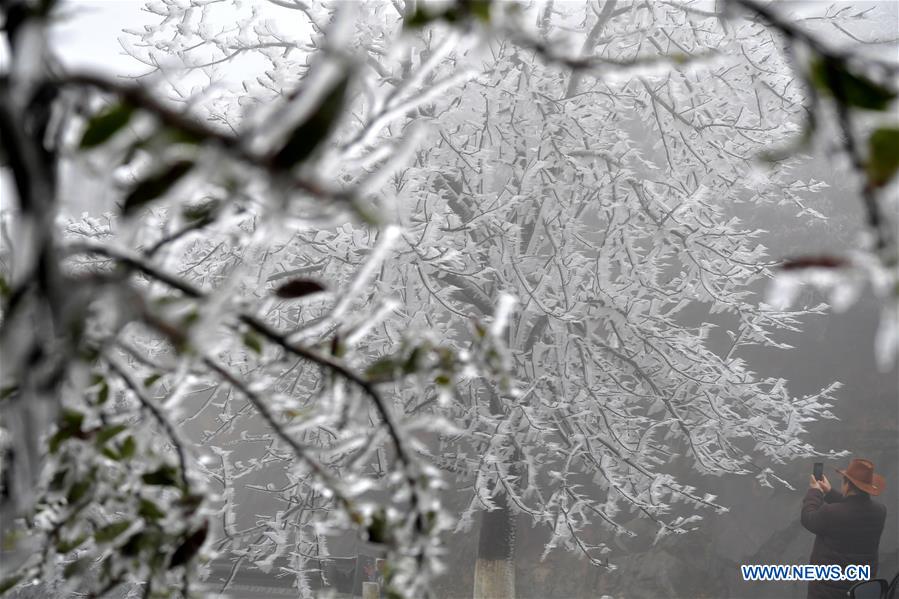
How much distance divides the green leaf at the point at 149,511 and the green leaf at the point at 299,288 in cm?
36

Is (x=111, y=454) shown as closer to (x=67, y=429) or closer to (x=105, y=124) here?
(x=67, y=429)

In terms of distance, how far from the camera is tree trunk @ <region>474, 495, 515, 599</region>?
819 centimetres

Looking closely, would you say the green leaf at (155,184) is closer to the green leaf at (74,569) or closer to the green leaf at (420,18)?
the green leaf at (420,18)

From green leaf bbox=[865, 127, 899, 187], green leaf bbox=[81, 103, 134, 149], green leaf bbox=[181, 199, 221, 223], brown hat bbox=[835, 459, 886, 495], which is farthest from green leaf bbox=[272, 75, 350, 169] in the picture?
brown hat bbox=[835, 459, 886, 495]

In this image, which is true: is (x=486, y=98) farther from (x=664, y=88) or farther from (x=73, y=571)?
(x=73, y=571)

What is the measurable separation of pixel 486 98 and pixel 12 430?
6914 mm

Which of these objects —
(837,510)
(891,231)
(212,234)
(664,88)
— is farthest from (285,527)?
(891,231)

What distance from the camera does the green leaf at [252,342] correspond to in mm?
911

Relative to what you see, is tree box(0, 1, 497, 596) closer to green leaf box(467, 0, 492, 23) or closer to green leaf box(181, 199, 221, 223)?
green leaf box(181, 199, 221, 223)

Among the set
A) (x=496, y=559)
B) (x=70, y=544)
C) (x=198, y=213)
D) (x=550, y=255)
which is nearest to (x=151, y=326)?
(x=198, y=213)

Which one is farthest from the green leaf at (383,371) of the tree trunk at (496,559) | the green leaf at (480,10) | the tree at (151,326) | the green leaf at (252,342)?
the tree trunk at (496,559)

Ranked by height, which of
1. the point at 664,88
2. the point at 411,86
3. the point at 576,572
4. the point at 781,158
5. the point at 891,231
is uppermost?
the point at 664,88

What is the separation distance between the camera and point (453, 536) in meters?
12.7

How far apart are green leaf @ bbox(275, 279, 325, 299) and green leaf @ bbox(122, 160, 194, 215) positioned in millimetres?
301
